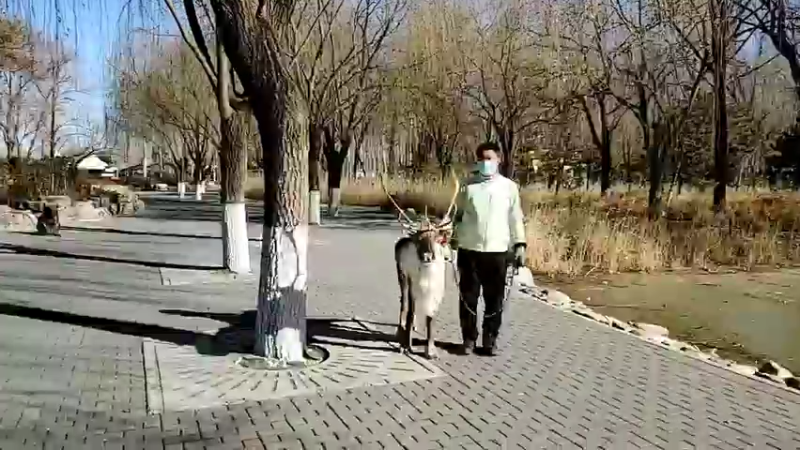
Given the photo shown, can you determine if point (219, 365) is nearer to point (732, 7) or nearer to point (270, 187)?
point (270, 187)

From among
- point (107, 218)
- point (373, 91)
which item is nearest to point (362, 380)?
point (107, 218)

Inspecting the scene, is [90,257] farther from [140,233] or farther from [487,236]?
[487,236]

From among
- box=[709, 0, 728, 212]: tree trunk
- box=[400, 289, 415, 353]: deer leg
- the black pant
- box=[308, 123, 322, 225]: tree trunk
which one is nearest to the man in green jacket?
the black pant

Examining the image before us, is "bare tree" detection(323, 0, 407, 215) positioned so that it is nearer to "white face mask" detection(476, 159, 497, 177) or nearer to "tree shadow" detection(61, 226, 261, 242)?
"tree shadow" detection(61, 226, 261, 242)

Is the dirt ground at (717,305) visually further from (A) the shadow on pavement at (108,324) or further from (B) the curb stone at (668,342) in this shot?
(A) the shadow on pavement at (108,324)

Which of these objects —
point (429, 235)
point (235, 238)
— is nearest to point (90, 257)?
point (235, 238)

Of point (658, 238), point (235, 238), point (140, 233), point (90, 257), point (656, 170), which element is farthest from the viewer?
point (656, 170)

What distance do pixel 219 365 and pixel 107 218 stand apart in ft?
73.5

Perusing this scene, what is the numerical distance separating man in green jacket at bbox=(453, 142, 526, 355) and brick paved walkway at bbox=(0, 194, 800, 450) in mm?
553

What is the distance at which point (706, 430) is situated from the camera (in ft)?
18.0

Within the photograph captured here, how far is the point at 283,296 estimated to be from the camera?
715 cm

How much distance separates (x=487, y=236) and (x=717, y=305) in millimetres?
7036

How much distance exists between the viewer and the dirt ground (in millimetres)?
10062

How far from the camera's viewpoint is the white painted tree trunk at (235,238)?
1296 centimetres
